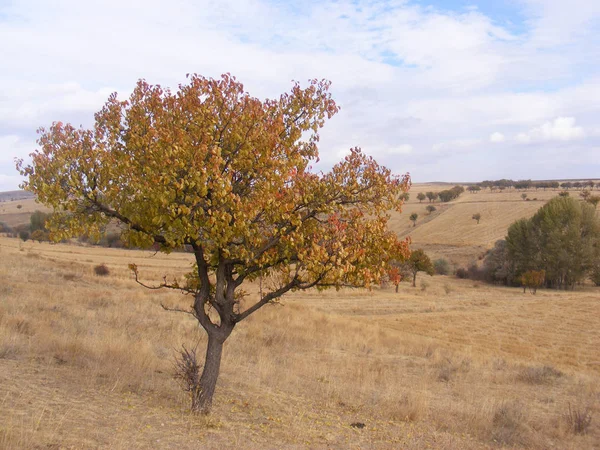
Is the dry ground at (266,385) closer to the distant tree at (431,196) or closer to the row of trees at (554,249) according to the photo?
the row of trees at (554,249)

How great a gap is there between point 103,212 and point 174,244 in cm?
141

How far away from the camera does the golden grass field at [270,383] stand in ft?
24.5

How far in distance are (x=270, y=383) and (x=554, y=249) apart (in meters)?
56.4

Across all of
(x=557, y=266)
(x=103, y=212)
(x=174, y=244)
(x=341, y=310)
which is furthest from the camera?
(x=557, y=266)

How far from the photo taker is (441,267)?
70.2 metres

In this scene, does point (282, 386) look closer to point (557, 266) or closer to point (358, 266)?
point (358, 266)

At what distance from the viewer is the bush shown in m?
69.8

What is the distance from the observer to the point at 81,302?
19.7 m

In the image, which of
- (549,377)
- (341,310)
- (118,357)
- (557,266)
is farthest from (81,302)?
(557,266)

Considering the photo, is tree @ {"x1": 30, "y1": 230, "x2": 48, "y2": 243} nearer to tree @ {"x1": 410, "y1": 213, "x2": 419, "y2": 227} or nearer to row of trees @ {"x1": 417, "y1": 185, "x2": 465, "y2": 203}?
tree @ {"x1": 410, "y1": 213, "x2": 419, "y2": 227}

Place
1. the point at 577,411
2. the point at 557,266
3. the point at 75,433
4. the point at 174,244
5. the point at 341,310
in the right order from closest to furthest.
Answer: the point at 75,433
the point at 174,244
the point at 577,411
the point at 341,310
the point at 557,266

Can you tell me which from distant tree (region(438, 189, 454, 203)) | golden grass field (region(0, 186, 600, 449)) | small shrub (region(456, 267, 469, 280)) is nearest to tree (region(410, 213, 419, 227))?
distant tree (region(438, 189, 454, 203))

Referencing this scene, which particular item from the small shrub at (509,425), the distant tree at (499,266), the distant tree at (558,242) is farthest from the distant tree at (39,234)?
the distant tree at (558,242)

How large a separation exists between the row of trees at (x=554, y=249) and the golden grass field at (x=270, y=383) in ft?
114
